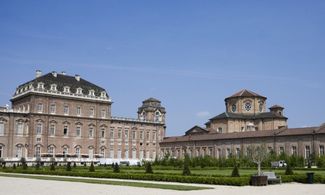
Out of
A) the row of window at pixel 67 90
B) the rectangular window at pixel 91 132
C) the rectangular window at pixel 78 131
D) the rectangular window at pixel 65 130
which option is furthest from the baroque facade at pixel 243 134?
the rectangular window at pixel 65 130

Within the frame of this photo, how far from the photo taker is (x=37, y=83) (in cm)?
6122

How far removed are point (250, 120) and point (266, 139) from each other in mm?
14834

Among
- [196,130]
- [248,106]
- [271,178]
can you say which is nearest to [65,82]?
[196,130]

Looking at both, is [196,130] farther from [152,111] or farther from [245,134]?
[245,134]

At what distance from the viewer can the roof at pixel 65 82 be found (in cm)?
6253

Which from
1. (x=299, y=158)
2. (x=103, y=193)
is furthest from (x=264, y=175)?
(x=299, y=158)

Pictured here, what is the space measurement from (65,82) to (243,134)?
28.1m

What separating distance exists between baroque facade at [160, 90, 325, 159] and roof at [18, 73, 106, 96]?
18112mm

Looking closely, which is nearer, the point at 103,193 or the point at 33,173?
the point at 103,193

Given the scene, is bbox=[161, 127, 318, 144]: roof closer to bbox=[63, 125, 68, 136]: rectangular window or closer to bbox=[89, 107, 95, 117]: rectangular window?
bbox=[89, 107, 95, 117]: rectangular window

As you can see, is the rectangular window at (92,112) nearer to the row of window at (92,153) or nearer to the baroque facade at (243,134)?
the row of window at (92,153)

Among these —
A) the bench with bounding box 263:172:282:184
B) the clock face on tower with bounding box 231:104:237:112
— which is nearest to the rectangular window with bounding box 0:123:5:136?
the clock face on tower with bounding box 231:104:237:112

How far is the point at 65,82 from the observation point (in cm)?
6531

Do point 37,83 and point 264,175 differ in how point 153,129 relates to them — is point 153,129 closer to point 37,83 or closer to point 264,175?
point 37,83
